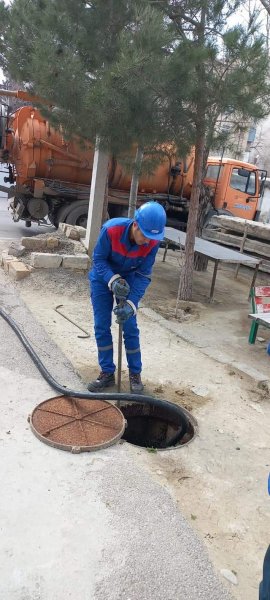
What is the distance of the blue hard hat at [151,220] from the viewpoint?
131 inches

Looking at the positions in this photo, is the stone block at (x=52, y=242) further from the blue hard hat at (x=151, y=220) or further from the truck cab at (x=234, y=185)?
the truck cab at (x=234, y=185)

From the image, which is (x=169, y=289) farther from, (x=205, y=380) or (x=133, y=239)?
(x=133, y=239)

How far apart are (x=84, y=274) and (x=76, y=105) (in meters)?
2.34

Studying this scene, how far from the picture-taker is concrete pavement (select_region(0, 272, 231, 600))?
2.07 metres

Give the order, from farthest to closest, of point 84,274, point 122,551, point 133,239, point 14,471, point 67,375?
point 84,274
point 67,375
point 133,239
point 14,471
point 122,551

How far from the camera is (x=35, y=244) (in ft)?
24.9

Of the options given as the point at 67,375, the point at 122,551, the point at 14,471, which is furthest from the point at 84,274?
the point at 122,551

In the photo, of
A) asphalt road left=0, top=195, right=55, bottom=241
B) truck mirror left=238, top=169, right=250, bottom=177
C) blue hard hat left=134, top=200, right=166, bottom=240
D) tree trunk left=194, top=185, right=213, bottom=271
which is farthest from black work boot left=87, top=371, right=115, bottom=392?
truck mirror left=238, top=169, right=250, bottom=177

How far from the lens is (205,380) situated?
4.28m

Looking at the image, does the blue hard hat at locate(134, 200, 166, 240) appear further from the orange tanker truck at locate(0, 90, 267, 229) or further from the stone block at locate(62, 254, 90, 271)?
the orange tanker truck at locate(0, 90, 267, 229)

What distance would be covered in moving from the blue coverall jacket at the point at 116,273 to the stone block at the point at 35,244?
155 inches

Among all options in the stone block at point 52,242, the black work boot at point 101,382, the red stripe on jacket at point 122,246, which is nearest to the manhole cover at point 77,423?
the black work boot at point 101,382

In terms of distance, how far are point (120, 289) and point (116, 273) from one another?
0.36 metres

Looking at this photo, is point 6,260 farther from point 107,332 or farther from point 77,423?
point 77,423
